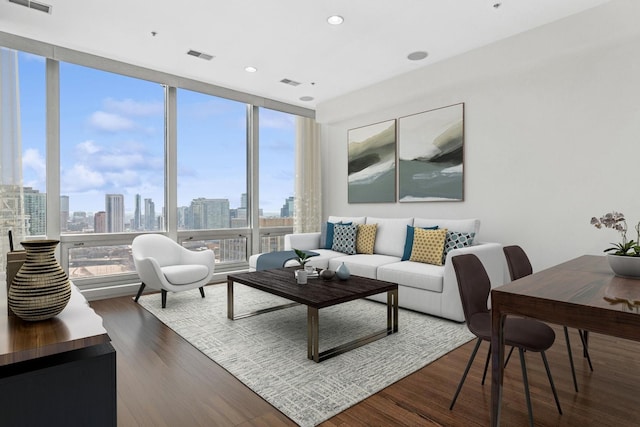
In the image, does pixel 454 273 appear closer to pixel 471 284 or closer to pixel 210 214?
pixel 471 284

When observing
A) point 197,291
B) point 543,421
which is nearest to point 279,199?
point 197,291

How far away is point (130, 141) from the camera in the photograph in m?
4.71

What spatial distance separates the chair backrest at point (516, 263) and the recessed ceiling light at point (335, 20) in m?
2.51

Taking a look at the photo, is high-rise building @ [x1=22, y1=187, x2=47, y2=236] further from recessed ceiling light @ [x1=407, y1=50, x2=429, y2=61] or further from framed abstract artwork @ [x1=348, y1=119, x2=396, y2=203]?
recessed ceiling light @ [x1=407, y1=50, x2=429, y2=61]

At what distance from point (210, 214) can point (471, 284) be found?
4.18 m

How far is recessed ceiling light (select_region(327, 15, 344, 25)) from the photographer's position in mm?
3383

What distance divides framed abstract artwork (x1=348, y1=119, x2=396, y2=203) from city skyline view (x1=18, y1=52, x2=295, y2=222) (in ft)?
4.43

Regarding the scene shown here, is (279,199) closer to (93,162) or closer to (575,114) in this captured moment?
→ (93,162)

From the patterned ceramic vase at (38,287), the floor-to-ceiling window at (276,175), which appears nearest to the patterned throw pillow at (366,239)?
the floor-to-ceiling window at (276,175)

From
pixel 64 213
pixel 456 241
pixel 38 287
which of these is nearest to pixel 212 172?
pixel 64 213

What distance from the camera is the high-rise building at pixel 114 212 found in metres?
4.54

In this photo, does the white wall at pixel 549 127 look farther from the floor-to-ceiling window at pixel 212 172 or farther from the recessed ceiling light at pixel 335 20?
the floor-to-ceiling window at pixel 212 172

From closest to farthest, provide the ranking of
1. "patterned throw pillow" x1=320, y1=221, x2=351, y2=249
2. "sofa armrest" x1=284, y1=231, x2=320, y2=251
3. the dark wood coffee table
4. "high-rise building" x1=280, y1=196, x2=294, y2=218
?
the dark wood coffee table, "sofa armrest" x1=284, y1=231, x2=320, y2=251, "patterned throw pillow" x1=320, y1=221, x2=351, y2=249, "high-rise building" x1=280, y1=196, x2=294, y2=218

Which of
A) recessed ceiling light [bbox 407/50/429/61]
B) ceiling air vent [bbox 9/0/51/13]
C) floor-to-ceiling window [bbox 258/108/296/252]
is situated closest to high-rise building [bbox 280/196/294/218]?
floor-to-ceiling window [bbox 258/108/296/252]
